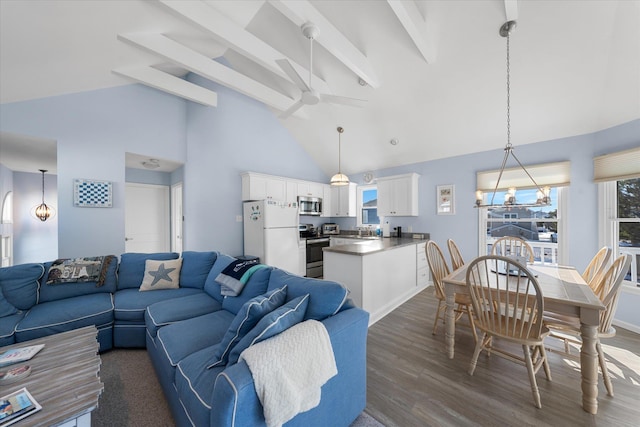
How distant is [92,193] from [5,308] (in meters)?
1.75

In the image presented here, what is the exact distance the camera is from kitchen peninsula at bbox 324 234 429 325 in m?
2.90

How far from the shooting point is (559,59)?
257cm

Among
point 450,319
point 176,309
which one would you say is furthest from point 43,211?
point 450,319

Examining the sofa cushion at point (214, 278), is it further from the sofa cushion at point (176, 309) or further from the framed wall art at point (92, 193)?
the framed wall art at point (92, 193)

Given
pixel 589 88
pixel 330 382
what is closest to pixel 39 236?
pixel 330 382

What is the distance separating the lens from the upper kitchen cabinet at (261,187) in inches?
175

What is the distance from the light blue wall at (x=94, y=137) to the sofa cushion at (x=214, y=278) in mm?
1948

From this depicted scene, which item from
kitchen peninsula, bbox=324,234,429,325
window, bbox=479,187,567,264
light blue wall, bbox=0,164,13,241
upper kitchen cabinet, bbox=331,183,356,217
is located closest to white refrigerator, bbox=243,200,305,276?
kitchen peninsula, bbox=324,234,429,325

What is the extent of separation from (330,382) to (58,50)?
4004 mm

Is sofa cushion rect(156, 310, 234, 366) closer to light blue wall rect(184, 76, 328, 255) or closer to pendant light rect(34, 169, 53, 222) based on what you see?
light blue wall rect(184, 76, 328, 255)

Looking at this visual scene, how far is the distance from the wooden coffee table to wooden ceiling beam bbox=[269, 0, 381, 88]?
3155 millimetres

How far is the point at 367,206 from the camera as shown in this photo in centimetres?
583

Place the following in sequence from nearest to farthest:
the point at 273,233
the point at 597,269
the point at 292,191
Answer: the point at 597,269, the point at 273,233, the point at 292,191

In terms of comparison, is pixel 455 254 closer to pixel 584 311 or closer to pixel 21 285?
pixel 584 311
